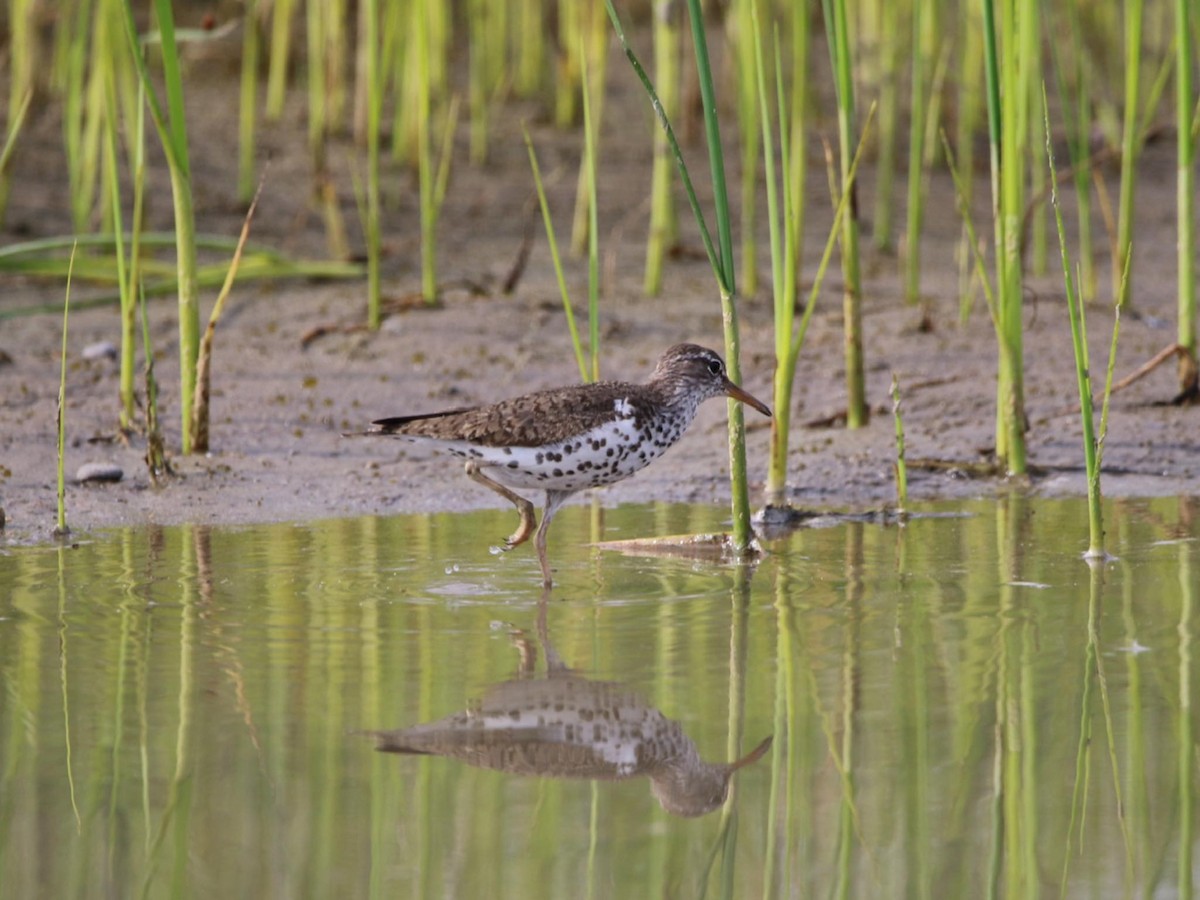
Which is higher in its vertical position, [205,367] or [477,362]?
[477,362]

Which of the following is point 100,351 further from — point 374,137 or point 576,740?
point 576,740

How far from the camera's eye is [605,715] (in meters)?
4.12

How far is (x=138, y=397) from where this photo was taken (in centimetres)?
777

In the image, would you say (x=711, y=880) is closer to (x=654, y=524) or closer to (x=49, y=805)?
(x=49, y=805)

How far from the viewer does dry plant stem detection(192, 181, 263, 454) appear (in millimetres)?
6680

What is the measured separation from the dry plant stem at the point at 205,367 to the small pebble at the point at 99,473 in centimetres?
36

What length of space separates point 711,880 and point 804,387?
538 centimetres

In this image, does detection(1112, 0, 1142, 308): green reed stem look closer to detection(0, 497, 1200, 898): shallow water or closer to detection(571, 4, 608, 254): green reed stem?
detection(0, 497, 1200, 898): shallow water

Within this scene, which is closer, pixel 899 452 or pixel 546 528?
pixel 546 528

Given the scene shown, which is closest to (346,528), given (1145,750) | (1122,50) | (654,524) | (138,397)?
(654,524)

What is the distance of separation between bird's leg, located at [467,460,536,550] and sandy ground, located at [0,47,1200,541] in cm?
67

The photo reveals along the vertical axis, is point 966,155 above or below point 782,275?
above

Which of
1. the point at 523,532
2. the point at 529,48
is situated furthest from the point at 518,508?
the point at 529,48

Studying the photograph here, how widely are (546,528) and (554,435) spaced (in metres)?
0.36
